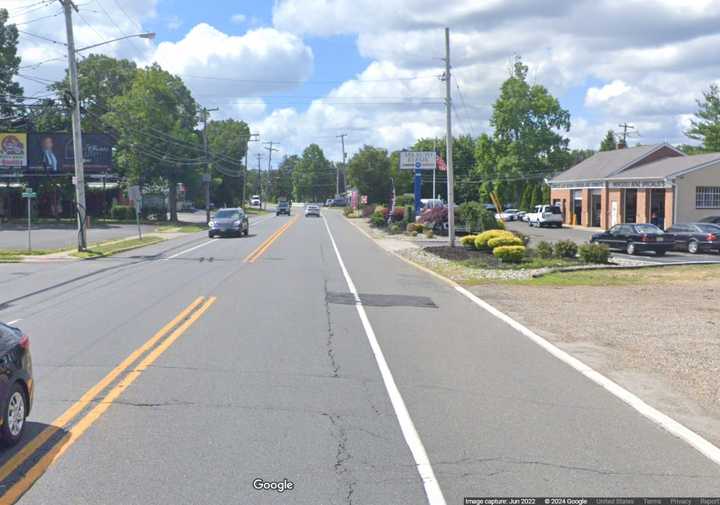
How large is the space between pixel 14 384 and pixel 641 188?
5075 cm

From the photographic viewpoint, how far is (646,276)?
23156mm

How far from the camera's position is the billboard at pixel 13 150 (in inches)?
2229

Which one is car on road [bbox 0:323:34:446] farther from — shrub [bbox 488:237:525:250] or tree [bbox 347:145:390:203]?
tree [bbox 347:145:390:203]

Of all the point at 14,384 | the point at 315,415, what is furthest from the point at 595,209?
the point at 14,384

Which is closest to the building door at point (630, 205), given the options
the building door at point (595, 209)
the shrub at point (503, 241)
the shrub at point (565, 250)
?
the building door at point (595, 209)

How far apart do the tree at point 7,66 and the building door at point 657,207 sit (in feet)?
174

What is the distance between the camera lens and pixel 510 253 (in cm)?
2559

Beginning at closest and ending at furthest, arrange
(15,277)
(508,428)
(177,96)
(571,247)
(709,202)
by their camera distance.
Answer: (508,428)
(15,277)
(571,247)
(709,202)
(177,96)

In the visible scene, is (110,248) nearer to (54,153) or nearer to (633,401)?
(54,153)

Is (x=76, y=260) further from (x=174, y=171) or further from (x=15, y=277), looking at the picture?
(x=174, y=171)

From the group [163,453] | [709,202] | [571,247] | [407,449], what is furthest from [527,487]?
[709,202]

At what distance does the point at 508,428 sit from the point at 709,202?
153ft

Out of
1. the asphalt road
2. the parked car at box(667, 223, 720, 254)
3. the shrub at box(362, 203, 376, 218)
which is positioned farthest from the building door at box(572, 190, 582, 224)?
the asphalt road

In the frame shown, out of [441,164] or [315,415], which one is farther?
[441,164]
